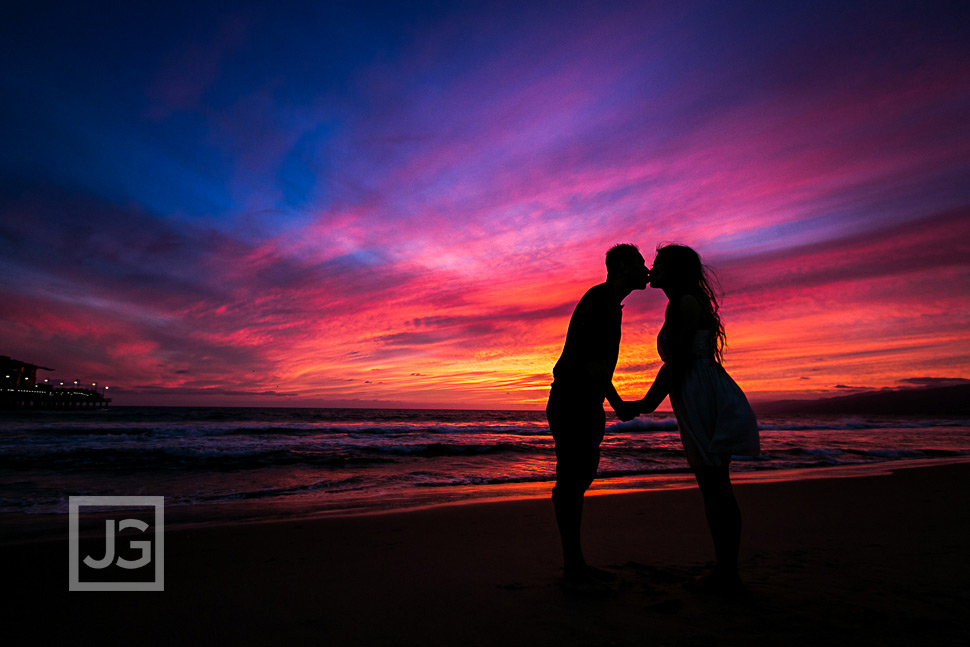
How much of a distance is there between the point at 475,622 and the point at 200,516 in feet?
14.6

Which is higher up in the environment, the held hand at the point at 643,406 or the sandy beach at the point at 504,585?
the held hand at the point at 643,406

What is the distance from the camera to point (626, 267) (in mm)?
2951

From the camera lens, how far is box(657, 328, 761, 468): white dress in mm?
2605

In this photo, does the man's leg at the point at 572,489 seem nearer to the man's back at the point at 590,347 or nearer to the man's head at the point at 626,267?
the man's back at the point at 590,347

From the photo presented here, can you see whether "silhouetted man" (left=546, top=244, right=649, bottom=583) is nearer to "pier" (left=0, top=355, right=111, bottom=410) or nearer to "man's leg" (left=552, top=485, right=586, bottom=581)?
"man's leg" (left=552, top=485, right=586, bottom=581)

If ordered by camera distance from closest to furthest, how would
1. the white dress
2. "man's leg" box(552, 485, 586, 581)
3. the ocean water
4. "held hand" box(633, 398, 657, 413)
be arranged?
the white dress
"man's leg" box(552, 485, 586, 581)
"held hand" box(633, 398, 657, 413)
the ocean water

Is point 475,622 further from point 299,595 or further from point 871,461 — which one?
point 871,461

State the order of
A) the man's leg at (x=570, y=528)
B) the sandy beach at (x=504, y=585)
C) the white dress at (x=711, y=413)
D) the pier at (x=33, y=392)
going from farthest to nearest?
the pier at (x=33, y=392), the man's leg at (x=570, y=528), the white dress at (x=711, y=413), the sandy beach at (x=504, y=585)

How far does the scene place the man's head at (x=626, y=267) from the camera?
2934 millimetres
